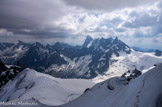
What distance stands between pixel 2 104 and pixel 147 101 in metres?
30.9

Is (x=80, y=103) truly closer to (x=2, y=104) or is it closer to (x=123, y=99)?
(x=123, y=99)

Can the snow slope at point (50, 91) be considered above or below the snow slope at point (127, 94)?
below

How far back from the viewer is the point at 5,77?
170250mm

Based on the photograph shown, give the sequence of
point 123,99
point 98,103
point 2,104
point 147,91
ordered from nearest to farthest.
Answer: point 147,91 < point 123,99 < point 98,103 < point 2,104

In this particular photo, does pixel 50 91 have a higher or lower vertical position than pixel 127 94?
lower

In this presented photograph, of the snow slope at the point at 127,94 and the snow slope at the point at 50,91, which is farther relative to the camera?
the snow slope at the point at 50,91

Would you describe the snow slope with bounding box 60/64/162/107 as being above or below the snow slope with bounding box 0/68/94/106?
above

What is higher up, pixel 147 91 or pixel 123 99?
pixel 147 91

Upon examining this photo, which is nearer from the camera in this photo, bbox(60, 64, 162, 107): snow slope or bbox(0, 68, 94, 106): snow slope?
bbox(60, 64, 162, 107): snow slope

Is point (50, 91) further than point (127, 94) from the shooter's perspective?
Yes

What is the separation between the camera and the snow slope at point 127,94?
60.7 ft

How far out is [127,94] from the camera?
73.9 feet

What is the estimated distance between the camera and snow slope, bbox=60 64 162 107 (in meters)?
18.5

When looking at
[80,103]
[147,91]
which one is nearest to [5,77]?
[80,103]
